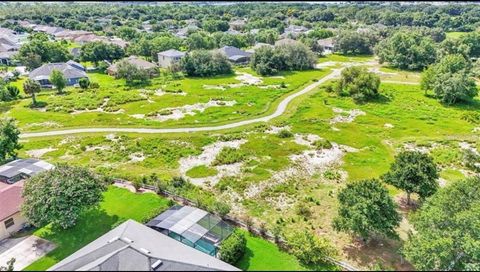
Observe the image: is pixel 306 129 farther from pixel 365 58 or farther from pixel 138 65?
pixel 365 58

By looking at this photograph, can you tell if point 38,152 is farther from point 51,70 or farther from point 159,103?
point 51,70

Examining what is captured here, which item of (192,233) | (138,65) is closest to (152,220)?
(192,233)

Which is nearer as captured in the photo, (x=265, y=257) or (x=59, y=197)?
(x=265, y=257)

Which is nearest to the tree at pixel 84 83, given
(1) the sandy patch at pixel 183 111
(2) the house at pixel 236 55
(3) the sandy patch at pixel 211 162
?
(1) the sandy patch at pixel 183 111

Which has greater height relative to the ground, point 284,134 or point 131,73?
point 131,73

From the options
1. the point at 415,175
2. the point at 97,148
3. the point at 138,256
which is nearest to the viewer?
the point at 138,256

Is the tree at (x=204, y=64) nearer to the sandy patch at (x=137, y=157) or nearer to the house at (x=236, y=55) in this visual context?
the house at (x=236, y=55)

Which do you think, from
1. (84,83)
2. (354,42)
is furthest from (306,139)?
(354,42)

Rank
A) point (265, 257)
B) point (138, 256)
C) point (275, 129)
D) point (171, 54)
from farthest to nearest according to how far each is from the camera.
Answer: point (171, 54) → point (275, 129) → point (265, 257) → point (138, 256)
